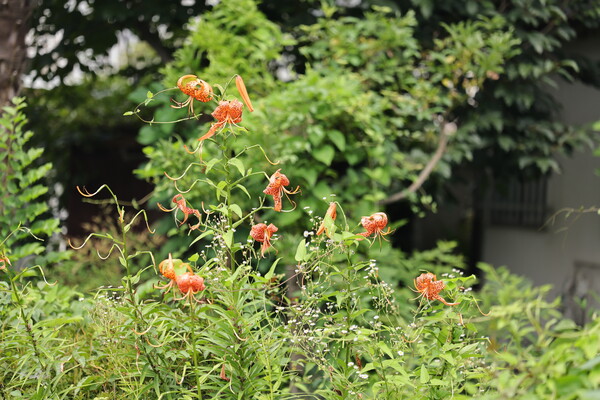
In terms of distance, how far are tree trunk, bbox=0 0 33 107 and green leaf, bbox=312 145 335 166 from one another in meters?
1.60

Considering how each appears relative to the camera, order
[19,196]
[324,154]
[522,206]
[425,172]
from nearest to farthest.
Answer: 1. [19,196]
2. [324,154]
3. [425,172]
4. [522,206]

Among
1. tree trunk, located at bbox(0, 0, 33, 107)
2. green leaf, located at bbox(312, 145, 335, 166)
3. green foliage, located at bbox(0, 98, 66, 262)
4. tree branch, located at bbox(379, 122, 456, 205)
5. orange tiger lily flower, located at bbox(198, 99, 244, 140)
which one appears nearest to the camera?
orange tiger lily flower, located at bbox(198, 99, 244, 140)

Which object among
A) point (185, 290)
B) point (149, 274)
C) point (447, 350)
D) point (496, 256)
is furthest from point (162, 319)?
point (496, 256)

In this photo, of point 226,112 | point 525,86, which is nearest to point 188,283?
point 226,112

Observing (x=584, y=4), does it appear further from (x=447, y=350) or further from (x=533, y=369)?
(x=533, y=369)

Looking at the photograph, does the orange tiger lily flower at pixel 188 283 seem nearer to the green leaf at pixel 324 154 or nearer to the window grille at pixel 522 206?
the green leaf at pixel 324 154

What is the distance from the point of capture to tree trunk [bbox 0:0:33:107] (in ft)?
10.5

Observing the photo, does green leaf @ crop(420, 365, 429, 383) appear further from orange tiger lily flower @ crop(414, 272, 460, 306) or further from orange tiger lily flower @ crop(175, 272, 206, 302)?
orange tiger lily flower @ crop(175, 272, 206, 302)

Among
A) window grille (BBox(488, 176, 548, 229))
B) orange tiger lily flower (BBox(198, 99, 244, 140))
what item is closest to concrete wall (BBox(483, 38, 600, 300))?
window grille (BBox(488, 176, 548, 229))

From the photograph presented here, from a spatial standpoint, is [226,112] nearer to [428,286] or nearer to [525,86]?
[428,286]

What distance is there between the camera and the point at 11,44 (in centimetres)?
324

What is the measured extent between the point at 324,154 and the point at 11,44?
5.65 ft

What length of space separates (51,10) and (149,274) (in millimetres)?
2558

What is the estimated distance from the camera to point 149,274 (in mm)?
4000
